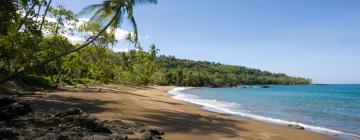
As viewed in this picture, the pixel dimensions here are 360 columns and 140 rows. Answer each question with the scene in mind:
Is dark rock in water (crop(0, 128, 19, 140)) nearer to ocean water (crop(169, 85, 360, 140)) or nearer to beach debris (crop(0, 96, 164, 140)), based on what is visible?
beach debris (crop(0, 96, 164, 140))

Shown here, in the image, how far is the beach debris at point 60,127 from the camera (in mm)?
6895

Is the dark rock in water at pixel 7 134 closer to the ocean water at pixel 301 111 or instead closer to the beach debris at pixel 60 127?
the beach debris at pixel 60 127

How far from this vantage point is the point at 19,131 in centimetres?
697

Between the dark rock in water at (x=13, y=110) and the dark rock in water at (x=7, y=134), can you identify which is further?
the dark rock in water at (x=13, y=110)

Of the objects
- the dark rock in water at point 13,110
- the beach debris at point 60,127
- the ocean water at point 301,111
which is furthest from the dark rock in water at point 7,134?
the ocean water at point 301,111

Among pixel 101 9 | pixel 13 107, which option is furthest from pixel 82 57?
pixel 13 107

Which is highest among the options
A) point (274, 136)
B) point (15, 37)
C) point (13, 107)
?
point (15, 37)

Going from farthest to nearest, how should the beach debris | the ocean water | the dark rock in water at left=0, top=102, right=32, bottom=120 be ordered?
1. the ocean water
2. the dark rock in water at left=0, top=102, right=32, bottom=120
3. the beach debris

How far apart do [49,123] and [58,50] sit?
55.5ft

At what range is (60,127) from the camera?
25.4 feet

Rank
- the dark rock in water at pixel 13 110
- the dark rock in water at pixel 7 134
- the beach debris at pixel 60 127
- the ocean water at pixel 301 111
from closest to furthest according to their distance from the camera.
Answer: the dark rock in water at pixel 7 134, the beach debris at pixel 60 127, the dark rock in water at pixel 13 110, the ocean water at pixel 301 111

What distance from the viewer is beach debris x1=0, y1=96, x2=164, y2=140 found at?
271 inches

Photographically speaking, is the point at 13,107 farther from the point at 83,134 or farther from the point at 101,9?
the point at 101,9

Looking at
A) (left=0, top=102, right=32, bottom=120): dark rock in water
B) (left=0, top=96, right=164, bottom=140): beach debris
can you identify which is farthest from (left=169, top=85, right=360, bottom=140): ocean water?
(left=0, top=102, right=32, bottom=120): dark rock in water
